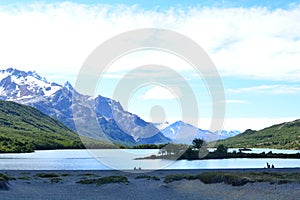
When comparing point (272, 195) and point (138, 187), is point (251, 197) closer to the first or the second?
point (272, 195)

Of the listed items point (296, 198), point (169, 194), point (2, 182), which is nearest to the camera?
point (296, 198)

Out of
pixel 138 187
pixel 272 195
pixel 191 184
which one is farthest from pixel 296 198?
pixel 138 187

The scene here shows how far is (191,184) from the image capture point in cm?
5684

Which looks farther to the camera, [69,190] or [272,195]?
[69,190]

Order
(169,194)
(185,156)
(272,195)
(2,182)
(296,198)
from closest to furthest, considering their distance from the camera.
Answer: (296,198)
(272,195)
(169,194)
(2,182)
(185,156)


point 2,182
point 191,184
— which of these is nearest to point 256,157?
point 191,184

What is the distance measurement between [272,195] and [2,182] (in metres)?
32.7

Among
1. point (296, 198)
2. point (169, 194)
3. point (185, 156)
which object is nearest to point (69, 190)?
point (169, 194)

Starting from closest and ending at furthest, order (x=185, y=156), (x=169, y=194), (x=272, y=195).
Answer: (x=272, y=195) → (x=169, y=194) → (x=185, y=156)

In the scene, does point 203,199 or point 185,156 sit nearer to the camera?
point 203,199

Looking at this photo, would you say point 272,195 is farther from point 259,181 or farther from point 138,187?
point 138,187

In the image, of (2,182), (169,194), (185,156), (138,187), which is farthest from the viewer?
(185,156)

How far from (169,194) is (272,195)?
12.5m

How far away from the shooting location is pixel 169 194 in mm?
48000
